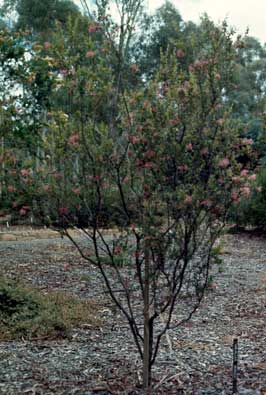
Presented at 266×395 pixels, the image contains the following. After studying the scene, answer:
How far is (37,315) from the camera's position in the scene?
4.43 meters

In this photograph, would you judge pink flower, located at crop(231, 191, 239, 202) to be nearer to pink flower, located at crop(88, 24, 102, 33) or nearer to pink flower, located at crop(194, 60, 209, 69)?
pink flower, located at crop(194, 60, 209, 69)

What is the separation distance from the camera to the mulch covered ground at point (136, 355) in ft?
10.3

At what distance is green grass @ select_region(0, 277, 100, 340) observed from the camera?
412cm

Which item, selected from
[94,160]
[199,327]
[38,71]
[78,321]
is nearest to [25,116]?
[38,71]

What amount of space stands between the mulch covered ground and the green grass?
102 mm

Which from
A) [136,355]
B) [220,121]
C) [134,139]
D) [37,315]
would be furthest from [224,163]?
[37,315]

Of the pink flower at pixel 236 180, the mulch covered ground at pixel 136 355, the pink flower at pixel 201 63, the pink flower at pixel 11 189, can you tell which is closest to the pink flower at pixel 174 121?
the pink flower at pixel 201 63

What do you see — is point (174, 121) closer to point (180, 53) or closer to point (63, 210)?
point (180, 53)

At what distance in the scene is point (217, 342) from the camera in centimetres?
413

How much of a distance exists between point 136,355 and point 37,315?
41.3 inches

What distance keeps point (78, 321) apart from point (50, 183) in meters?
1.96

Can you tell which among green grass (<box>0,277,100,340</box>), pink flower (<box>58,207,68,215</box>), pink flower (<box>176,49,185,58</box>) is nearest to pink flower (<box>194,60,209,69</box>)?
pink flower (<box>176,49,185,58</box>)

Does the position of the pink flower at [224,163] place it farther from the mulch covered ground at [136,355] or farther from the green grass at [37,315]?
the green grass at [37,315]

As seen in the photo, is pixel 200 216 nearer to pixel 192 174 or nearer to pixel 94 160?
→ pixel 192 174
